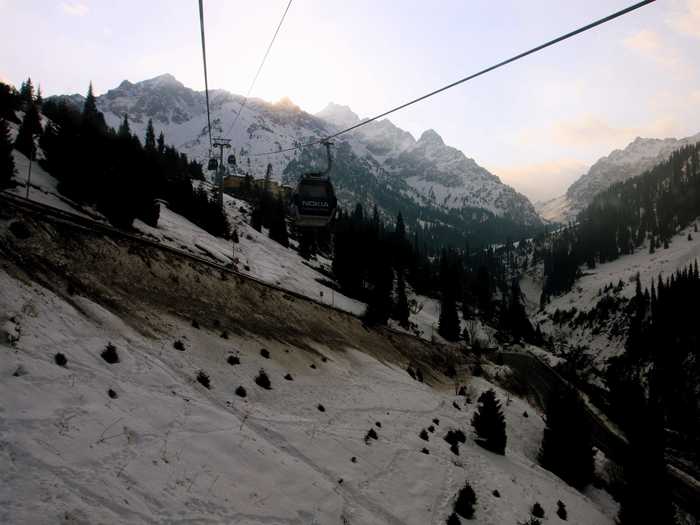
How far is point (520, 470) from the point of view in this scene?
25344mm

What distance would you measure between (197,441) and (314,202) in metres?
17.9

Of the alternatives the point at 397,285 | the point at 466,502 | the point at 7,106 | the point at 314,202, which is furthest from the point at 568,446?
the point at 397,285

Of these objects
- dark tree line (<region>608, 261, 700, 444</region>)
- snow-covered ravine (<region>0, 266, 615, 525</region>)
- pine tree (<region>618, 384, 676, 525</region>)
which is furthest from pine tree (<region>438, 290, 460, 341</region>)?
snow-covered ravine (<region>0, 266, 615, 525</region>)

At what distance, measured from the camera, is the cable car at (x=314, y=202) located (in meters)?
28.3

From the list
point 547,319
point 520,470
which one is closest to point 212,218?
point 520,470

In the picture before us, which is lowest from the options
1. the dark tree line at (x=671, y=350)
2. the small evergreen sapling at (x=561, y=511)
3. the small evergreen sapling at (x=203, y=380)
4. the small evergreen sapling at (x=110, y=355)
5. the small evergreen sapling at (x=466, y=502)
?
the dark tree line at (x=671, y=350)

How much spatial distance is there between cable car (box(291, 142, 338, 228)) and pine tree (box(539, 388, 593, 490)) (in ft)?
70.4

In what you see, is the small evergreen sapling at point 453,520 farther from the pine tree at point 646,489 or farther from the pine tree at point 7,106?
the pine tree at point 7,106

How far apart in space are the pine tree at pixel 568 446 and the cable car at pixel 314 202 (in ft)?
70.4

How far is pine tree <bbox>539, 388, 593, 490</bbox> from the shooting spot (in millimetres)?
30031

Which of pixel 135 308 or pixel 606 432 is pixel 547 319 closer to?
pixel 606 432

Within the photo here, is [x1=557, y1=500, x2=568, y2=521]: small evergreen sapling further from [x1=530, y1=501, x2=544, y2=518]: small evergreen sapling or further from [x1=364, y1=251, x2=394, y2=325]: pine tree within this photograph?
[x1=364, y1=251, x2=394, y2=325]: pine tree

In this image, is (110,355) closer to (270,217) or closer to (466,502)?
(466,502)

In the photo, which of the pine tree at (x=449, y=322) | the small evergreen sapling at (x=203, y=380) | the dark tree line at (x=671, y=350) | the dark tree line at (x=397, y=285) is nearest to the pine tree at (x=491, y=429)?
the small evergreen sapling at (x=203, y=380)
